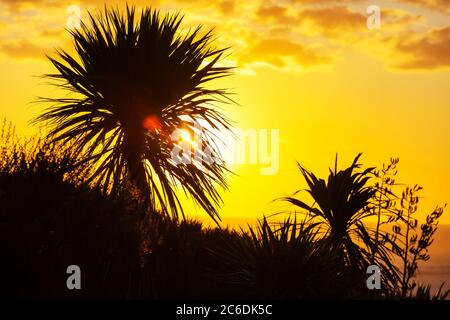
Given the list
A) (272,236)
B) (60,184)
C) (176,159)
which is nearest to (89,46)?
(176,159)

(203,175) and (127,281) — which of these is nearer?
(127,281)

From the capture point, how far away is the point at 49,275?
1033 centimetres

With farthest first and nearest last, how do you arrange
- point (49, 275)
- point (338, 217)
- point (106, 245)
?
point (338, 217) < point (106, 245) < point (49, 275)

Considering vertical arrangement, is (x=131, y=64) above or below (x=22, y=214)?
above

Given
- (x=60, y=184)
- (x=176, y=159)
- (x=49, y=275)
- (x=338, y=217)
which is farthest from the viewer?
(x=176, y=159)

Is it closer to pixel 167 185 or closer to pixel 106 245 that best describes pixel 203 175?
pixel 167 185

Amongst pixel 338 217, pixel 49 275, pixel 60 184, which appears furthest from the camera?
pixel 338 217

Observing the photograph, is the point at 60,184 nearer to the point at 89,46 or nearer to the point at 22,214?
the point at 22,214

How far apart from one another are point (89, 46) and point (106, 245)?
18.0ft

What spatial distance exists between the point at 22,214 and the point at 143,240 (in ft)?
5.96

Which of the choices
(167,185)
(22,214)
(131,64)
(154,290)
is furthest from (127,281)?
(131,64)
